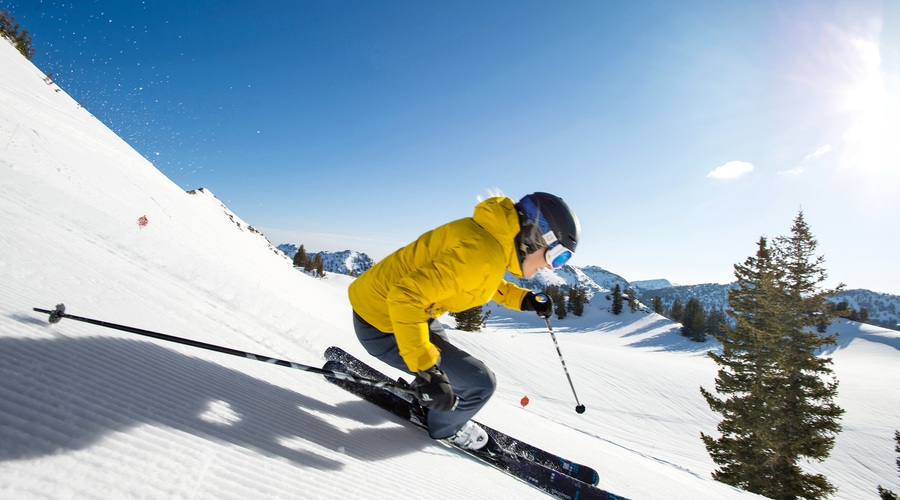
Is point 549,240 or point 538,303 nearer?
point 549,240

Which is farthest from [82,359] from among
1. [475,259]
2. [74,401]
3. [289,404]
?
[475,259]

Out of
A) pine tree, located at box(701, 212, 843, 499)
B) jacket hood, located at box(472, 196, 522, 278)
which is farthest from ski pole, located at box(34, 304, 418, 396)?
pine tree, located at box(701, 212, 843, 499)

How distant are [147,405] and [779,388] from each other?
1864 cm

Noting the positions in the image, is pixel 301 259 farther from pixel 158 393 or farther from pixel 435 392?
pixel 435 392

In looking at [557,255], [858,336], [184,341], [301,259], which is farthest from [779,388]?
[858,336]

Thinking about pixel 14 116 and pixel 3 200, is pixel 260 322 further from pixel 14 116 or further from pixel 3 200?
pixel 14 116

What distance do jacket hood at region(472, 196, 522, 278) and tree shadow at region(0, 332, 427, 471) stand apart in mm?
1998

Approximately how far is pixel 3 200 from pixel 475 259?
6.83m

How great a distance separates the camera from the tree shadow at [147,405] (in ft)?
5.69

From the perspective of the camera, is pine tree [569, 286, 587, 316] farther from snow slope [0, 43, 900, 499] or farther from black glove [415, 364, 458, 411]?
black glove [415, 364, 458, 411]

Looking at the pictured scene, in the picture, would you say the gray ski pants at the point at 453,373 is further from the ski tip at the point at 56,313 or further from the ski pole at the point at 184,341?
the ski tip at the point at 56,313

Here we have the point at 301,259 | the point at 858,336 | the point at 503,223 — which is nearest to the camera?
the point at 503,223

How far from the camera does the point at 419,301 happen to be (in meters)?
2.90

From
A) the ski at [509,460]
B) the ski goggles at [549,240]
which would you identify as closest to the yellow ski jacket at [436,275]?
the ski goggles at [549,240]
